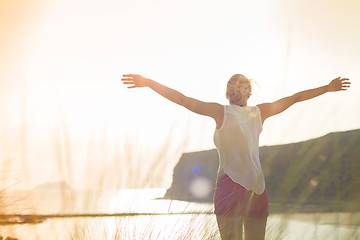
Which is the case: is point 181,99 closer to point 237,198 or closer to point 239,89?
point 239,89

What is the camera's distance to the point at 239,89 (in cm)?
431

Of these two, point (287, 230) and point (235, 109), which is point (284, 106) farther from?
point (287, 230)

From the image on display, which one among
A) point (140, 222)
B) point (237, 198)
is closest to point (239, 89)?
point (237, 198)

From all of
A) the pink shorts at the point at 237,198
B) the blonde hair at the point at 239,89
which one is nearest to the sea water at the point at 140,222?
the pink shorts at the point at 237,198

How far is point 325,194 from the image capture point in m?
63.5

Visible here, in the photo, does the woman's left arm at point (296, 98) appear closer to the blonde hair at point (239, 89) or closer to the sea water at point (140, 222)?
the blonde hair at point (239, 89)

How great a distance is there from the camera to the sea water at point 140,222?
290 cm

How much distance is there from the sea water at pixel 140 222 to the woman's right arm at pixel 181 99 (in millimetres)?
1107

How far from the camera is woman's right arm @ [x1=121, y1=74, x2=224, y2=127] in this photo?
4250 mm

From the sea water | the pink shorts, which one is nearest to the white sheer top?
the pink shorts

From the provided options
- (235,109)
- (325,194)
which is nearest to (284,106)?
(235,109)

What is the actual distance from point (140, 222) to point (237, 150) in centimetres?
133

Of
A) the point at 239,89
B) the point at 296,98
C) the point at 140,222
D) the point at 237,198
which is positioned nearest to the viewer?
the point at 140,222

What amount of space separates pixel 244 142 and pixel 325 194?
62.3m
